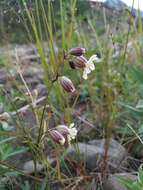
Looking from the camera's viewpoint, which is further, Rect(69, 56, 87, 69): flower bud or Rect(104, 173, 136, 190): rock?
Rect(104, 173, 136, 190): rock

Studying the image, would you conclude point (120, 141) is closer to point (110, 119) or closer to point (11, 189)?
point (110, 119)

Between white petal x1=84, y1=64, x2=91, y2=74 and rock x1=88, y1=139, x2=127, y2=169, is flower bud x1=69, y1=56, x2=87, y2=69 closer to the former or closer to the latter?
white petal x1=84, y1=64, x2=91, y2=74

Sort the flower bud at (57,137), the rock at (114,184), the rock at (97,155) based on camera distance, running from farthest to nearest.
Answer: the rock at (97,155), the rock at (114,184), the flower bud at (57,137)

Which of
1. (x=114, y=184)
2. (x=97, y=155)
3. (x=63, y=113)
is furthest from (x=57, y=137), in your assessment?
(x=63, y=113)

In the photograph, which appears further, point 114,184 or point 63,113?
point 63,113

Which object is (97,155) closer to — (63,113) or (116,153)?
(116,153)

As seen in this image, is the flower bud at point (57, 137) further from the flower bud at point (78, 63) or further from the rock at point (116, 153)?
the rock at point (116, 153)

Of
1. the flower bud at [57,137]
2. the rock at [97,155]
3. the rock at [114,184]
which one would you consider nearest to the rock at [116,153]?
the rock at [97,155]

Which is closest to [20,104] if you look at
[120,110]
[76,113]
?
[76,113]

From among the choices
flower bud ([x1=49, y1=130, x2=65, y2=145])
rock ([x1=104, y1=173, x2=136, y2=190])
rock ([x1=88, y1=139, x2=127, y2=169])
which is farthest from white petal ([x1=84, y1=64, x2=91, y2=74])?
rock ([x1=88, y1=139, x2=127, y2=169])
